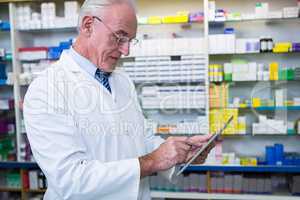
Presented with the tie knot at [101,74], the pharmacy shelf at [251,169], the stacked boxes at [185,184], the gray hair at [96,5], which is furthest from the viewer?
the stacked boxes at [185,184]

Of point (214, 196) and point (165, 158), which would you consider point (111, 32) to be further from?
point (214, 196)

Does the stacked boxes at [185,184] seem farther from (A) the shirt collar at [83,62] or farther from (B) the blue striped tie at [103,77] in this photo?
(A) the shirt collar at [83,62]

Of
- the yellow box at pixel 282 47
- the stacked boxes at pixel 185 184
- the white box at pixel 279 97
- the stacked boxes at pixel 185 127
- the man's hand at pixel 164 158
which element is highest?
the yellow box at pixel 282 47

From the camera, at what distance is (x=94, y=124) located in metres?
1.12

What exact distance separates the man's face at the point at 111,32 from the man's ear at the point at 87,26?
0.01 m

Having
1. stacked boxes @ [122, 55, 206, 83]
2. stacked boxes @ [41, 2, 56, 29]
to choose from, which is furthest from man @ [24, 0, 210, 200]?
stacked boxes @ [41, 2, 56, 29]

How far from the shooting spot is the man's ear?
43.6 inches

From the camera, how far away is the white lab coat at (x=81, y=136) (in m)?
0.93

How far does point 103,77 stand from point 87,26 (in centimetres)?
21

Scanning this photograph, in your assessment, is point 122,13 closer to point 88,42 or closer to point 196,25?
point 88,42

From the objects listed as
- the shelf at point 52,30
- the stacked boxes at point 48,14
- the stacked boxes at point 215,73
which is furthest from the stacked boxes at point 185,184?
the stacked boxes at point 48,14

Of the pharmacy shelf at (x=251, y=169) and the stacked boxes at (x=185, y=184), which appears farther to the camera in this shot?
the stacked boxes at (x=185, y=184)

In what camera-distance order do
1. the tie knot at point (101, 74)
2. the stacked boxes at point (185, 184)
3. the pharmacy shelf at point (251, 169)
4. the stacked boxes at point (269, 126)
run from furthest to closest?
the stacked boxes at point (185, 184), the stacked boxes at point (269, 126), the pharmacy shelf at point (251, 169), the tie knot at point (101, 74)

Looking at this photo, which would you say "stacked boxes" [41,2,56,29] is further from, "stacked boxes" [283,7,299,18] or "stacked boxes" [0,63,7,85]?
"stacked boxes" [283,7,299,18]
